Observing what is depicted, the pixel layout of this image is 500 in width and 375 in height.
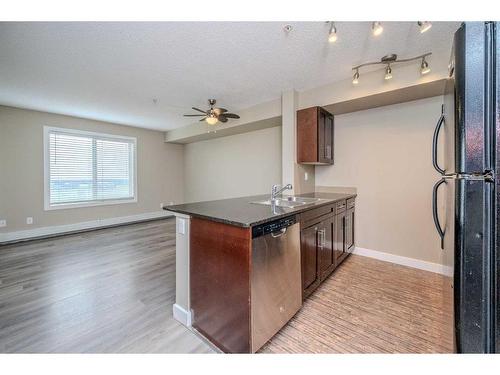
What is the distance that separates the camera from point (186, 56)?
2359 millimetres

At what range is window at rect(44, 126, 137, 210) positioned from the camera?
4.45 m

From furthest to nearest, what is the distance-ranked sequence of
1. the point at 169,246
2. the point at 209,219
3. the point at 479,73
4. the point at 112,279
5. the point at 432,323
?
1. the point at 169,246
2. the point at 112,279
3. the point at 432,323
4. the point at 209,219
5. the point at 479,73

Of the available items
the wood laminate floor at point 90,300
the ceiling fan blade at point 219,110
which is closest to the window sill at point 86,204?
the wood laminate floor at point 90,300

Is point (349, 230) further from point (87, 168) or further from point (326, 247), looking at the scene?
point (87, 168)

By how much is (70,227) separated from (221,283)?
4820mm

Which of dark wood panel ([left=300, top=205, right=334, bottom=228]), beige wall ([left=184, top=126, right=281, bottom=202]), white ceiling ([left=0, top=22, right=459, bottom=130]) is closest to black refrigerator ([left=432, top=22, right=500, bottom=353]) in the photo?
dark wood panel ([left=300, top=205, right=334, bottom=228])

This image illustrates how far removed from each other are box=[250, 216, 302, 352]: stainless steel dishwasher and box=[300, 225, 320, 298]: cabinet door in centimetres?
12

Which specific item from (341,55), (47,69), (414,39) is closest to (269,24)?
(341,55)

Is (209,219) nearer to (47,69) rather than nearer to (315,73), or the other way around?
(315,73)

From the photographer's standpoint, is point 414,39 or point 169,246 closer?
point 414,39

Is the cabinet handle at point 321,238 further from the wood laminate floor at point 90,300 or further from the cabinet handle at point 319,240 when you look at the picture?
the wood laminate floor at point 90,300

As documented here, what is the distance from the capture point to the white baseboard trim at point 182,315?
1.73m

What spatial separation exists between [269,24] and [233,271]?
2.02 m

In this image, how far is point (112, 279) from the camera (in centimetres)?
253
